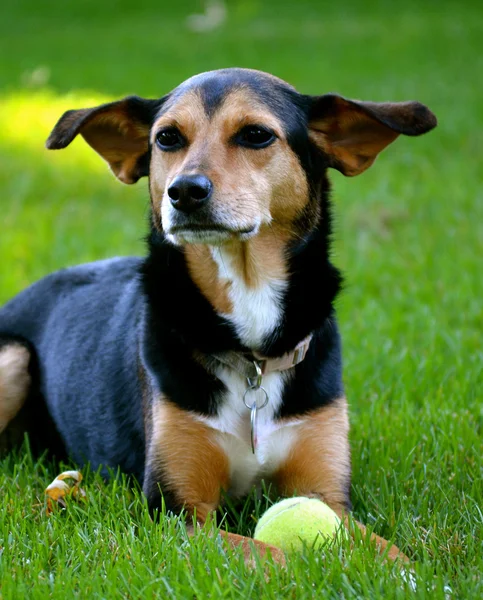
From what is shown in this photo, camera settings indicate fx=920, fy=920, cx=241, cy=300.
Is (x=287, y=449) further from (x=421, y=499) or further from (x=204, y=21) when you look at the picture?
(x=204, y=21)

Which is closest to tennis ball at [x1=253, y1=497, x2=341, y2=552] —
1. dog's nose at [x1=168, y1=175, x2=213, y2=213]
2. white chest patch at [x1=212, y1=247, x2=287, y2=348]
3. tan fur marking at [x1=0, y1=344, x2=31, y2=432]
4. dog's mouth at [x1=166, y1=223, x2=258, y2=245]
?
white chest patch at [x1=212, y1=247, x2=287, y2=348]

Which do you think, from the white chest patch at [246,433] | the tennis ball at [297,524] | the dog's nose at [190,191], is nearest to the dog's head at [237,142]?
the dog's nose at [190,191]

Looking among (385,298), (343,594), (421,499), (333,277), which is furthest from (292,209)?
(385,298)

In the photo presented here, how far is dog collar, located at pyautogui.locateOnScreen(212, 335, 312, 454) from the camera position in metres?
3.56

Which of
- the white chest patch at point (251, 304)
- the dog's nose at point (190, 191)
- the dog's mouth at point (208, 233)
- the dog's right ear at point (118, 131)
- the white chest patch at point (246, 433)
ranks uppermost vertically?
the dog's right ear at point (118, 131)

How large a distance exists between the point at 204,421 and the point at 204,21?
69.6ft

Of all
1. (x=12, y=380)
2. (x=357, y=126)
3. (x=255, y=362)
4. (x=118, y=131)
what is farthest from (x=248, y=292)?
(x=12, y=380)

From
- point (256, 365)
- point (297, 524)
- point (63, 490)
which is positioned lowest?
point (63, 490)

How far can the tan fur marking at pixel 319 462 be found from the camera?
350 cm

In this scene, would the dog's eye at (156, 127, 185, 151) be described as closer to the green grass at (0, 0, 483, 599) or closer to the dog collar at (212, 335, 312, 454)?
the dog collar at (212, 335, 312, 454)

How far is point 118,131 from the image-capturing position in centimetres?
404

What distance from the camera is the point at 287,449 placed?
3.54m

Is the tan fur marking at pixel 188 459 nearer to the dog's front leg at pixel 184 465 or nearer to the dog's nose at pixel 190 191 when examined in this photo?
the dog's front leg at pixel 184 465

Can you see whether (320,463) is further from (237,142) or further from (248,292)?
(237,142)
